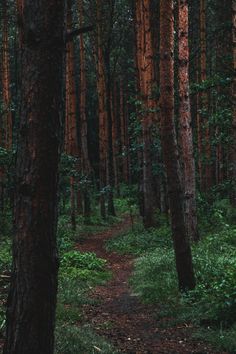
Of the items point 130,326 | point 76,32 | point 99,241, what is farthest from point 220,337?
point 99,241

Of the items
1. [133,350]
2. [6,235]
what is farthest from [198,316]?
[6,235]

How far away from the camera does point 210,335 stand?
22.9 ft

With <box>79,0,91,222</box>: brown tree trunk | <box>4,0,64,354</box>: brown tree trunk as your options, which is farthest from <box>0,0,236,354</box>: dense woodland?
<box>79,0,91,222</box>: brown tree trunk

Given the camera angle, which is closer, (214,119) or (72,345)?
(72,345)

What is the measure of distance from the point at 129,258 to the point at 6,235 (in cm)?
390

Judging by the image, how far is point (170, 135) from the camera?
8711 mm

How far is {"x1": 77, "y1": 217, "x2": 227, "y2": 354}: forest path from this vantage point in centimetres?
687

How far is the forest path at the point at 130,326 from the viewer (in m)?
6.87

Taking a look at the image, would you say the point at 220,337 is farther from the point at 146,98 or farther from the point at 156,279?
the point at 146,98

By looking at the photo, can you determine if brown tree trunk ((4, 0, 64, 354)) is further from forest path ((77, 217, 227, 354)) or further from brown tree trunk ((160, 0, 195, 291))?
brown tree trunk ((160, 0, 195, 291))

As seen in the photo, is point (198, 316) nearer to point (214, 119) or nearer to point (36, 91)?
point (36, 91)

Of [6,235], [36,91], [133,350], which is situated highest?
[36,91]

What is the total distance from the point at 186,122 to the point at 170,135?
4.79 meters

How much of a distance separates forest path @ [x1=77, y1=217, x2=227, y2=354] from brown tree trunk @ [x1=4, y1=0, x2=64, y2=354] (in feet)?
10.4
